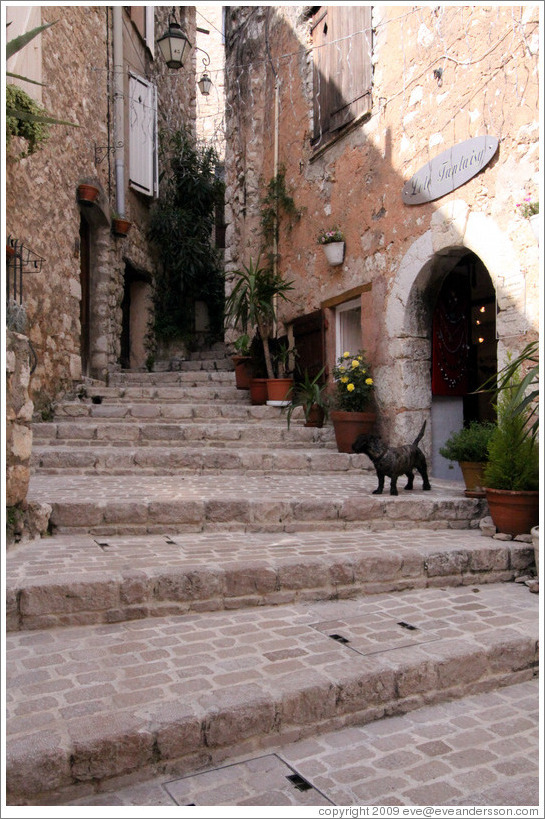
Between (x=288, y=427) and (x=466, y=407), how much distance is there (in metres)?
2.11

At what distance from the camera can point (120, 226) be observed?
30.5ft

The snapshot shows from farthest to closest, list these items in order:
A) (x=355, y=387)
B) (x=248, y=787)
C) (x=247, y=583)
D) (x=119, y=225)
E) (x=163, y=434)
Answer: (x=119, y=225) < (x=355, y=387) < (x=163, y=434) < (x=247, y=583) < (x=248, y=787)

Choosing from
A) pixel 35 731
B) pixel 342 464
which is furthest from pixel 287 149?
pixel 35 731

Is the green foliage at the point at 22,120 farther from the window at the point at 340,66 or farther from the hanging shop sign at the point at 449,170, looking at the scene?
the window at the point at 340,66

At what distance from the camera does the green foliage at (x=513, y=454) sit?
3.96m

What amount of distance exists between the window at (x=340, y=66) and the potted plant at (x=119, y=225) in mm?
3217

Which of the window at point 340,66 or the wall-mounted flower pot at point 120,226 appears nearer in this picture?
the window at point 340,66

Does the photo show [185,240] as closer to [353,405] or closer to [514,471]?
[353,405]

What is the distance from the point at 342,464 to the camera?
6047 mm

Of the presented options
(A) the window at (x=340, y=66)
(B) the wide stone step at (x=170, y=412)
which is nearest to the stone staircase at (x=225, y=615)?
(B) the wide stone step at (x=170, y=412)

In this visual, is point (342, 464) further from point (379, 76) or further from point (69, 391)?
point (379, 76)

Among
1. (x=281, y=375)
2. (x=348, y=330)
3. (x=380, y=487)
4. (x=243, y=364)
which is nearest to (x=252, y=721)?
(x=380, y=487)

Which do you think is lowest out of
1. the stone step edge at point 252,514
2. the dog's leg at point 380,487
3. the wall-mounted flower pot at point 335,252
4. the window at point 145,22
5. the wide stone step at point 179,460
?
the stone step edge at point 252,514

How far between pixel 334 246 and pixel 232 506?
12.9 feet
